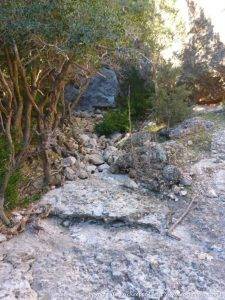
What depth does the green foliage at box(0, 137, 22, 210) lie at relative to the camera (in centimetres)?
744

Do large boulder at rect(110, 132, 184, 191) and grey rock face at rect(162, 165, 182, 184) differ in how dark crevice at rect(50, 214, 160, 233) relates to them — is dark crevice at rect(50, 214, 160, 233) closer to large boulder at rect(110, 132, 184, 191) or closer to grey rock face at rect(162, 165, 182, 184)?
large boulder at rect(110, 132, 184, 191)

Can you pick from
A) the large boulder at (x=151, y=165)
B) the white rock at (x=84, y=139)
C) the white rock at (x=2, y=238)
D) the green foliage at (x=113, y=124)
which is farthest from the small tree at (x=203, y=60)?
the white rock at (x=2, y=238)

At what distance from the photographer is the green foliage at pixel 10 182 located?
24.4ft

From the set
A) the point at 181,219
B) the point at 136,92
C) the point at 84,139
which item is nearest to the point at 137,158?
the point at 181,219

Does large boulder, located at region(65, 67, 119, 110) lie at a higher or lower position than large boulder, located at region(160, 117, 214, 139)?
higher

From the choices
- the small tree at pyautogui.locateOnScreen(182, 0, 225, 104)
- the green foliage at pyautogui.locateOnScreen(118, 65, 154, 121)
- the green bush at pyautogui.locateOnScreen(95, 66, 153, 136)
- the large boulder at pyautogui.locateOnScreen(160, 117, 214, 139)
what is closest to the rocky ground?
the large boulder at pyautogui.locateOnScreen(160, 117, 214, 139)

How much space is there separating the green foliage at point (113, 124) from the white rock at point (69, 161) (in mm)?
2425

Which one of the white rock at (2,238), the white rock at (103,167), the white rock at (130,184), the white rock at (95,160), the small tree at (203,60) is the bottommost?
the white rock at (2,238)

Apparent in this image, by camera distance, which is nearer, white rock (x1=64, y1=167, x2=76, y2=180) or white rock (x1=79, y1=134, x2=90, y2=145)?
white rock (x1=64, y1=167, x2=76, y2=180)

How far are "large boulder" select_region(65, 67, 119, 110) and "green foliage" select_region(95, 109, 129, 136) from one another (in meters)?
1.55

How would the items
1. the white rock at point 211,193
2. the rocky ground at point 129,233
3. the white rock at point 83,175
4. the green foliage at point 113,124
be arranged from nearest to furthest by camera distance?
the rocky ground at point 129,233 < the white rock at point 211,193 < the white rock at point 83,175 < the green foliage at point 113,124

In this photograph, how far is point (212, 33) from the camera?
44.5ft

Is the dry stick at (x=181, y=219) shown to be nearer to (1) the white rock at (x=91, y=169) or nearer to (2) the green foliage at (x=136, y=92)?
(1) the white rock at (x=91, y=169)

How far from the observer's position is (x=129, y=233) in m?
6.83
